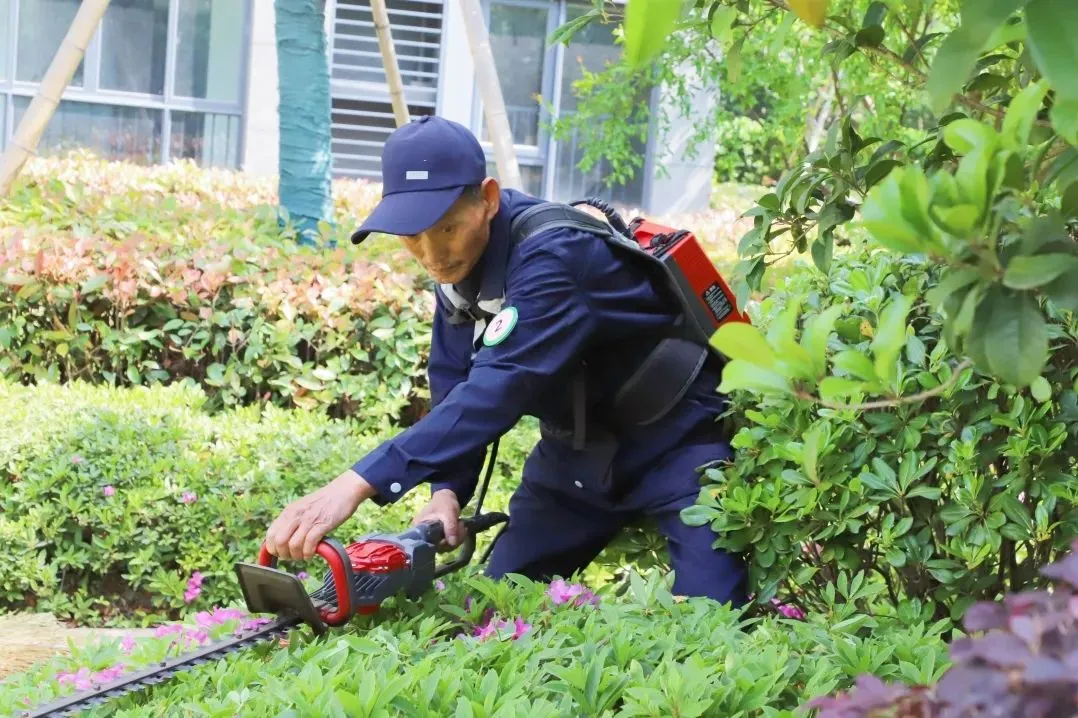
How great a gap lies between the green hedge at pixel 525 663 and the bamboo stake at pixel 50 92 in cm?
576

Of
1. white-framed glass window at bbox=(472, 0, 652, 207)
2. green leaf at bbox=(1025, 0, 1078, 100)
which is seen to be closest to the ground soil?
green leaf at bbox=(1025, 0, 1078, 100)

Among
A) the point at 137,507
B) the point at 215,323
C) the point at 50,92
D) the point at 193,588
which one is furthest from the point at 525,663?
the point at 50,92

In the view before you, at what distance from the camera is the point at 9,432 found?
15.1 ft

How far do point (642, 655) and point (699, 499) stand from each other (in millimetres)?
785

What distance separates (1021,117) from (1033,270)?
5.7 inches

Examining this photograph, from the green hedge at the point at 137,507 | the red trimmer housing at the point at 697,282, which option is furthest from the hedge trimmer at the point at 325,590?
the green hedge at the point at 137,507

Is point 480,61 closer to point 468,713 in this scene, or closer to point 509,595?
point 509,595

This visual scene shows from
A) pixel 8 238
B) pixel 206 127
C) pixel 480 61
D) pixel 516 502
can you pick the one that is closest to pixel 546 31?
pixel 206 127

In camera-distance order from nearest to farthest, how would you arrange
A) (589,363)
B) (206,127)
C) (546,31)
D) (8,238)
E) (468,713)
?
(468,713) < (589,363) < (8,238) < (206,127) < (546,31)

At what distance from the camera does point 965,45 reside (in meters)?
1.12

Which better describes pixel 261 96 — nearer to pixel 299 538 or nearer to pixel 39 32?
pixel 39 32

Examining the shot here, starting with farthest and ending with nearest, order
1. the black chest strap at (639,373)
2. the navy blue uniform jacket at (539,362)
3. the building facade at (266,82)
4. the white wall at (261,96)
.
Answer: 1. the white wall at (261,96)
2. the building facade at (266,82)
3. the black chest strap at (639,373)
4. the navy blue uniform jacket at (539,362)

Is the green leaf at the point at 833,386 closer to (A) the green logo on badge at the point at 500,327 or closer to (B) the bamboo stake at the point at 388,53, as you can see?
(A) the green logo on badge at the point at 500,327

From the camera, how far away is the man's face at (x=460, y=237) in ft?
9.00
